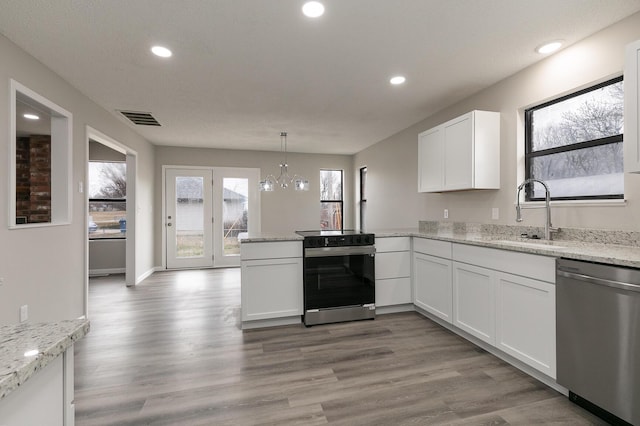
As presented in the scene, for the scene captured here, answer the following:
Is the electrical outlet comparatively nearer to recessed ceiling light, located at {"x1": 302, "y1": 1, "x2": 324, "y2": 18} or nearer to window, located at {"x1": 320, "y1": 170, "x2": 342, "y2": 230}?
recessed ceiling light, located at {"x1": 302, "y1": 1, "x2": 324, "y2": 18}

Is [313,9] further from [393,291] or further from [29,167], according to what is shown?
[29,167]

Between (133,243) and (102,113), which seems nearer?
(102,113)

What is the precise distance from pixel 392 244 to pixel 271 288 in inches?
55.8

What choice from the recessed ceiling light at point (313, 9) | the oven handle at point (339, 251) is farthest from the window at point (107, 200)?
the recessed ceiling light at point (313, 9)

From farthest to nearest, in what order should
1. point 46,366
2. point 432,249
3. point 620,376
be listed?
point 432,249, point 620,376, point 46,366

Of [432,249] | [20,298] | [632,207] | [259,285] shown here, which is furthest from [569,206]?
[20,298]

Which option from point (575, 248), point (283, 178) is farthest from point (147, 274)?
point (575, 248)

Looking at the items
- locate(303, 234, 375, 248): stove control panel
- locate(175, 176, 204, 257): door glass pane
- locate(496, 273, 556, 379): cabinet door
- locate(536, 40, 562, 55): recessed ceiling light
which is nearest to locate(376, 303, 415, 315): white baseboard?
locate(303, 234, 375, 248): stove control panel

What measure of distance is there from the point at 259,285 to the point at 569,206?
276 centimetres

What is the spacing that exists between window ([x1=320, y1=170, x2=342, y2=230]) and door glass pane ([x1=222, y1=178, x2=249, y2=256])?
1.67 metres

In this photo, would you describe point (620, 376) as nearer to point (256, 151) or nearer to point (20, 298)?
point (20, 298)

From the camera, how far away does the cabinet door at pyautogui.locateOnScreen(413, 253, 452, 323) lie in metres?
2.98

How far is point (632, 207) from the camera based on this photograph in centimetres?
210

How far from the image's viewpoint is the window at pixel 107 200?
5.88 metres
